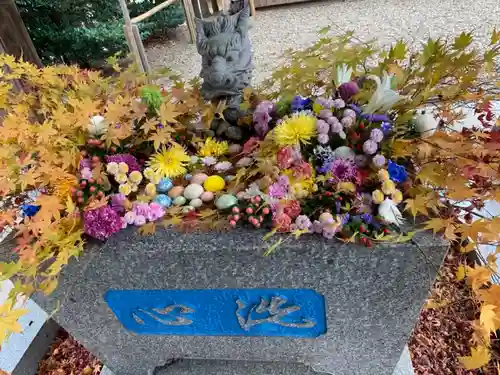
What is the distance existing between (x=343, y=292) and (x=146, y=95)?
0.82 metres

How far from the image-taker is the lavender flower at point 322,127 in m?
0.96

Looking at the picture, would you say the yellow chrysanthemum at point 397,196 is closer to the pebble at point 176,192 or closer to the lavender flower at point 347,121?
the lavender flower at point 347,121

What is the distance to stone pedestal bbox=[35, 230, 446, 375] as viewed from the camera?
0.91m

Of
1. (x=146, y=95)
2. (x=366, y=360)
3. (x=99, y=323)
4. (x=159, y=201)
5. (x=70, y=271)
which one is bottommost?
(x=366, y=360)

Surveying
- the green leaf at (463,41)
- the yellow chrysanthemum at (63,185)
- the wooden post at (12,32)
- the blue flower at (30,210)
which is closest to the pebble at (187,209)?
the yellow chrysanthemum at (63,185)

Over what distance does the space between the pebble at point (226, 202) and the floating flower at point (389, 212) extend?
0.38 m

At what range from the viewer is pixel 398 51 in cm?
97

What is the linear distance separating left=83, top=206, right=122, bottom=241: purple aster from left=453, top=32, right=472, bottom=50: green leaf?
3.26 feet

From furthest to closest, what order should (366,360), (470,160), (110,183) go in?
(366,360) < (110,183) < (470,160)

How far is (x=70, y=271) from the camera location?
1.08 metres

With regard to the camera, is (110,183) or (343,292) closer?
(343,292)

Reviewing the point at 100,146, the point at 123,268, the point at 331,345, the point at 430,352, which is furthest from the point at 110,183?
the point at 430,352

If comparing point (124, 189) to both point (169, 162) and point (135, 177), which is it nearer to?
point (135, 177)

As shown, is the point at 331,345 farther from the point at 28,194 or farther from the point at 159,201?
the point at 28,194
